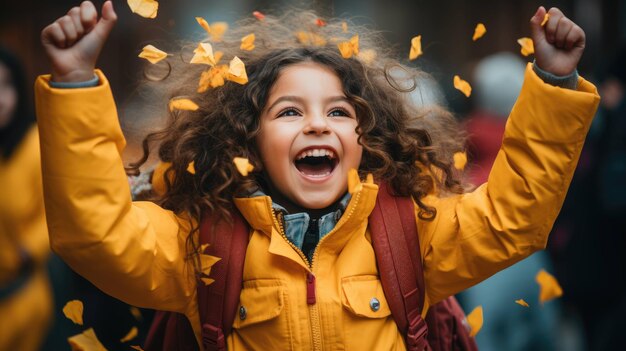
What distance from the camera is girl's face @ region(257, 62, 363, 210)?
3330 millimetres

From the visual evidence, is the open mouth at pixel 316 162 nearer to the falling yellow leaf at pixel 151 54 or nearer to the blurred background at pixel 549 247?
the falling yellow leaf at pixel 151 54

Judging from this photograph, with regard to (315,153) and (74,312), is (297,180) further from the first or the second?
(74,312)

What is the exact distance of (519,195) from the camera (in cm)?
308

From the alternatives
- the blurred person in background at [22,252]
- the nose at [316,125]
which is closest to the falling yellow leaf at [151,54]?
the nose at [316,125]

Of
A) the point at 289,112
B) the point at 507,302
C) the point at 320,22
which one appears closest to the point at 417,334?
the point at 289,112

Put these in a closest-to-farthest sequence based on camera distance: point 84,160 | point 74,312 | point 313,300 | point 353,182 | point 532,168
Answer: point 84,160 → point 532,168 → point 313,300 → point 353,182 → point 74,312

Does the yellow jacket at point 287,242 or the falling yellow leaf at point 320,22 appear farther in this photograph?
the falling yellow leaf at point 320,22

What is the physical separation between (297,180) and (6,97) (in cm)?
275

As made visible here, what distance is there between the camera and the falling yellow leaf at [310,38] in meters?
3.67

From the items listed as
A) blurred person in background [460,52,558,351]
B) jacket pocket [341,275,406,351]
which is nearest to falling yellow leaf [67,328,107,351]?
jacket pocket [341,275,406,351]

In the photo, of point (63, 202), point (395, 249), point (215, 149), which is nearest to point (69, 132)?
point (63, 202)

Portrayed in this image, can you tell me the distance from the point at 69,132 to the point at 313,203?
89 cm

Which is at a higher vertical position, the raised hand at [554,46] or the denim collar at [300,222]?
the raised hand at [554,46]

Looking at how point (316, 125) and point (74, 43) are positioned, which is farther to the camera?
point (316, 125)
